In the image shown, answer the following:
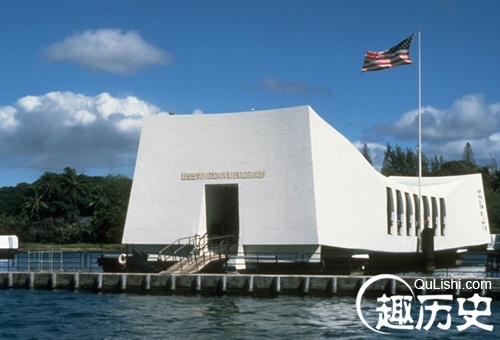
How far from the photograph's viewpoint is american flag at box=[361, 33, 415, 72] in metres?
37.7

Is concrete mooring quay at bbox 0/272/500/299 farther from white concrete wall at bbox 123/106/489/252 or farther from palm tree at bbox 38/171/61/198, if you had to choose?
palm tree at bbox 38/171/61/198

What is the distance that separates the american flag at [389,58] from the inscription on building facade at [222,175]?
24.5ft

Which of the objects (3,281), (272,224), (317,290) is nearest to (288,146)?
(272,224)

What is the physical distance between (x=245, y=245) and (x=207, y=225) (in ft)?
9.87

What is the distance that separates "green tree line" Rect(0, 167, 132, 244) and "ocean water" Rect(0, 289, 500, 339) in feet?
181

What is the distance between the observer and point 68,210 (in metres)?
101

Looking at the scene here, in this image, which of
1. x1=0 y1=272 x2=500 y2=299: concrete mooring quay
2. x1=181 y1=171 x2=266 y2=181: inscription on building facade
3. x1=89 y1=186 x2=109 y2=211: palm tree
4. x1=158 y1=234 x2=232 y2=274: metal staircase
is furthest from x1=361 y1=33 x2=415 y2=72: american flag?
x1=89 y1=186 x2=109 y2=211: palm tree

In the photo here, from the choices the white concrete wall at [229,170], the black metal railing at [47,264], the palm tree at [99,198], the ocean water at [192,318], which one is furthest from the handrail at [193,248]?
the palm tree at [99,198]

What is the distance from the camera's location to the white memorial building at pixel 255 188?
33.6 m

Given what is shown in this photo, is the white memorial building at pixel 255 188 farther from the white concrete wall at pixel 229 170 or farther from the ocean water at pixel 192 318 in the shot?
the ocean water at pixel 192 318

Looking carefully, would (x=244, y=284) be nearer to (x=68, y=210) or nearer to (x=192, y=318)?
(x=192, y=318)

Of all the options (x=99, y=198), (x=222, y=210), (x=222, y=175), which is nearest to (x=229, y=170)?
(x=222, y=175)

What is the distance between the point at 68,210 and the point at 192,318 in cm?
8015

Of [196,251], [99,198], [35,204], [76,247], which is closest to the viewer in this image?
[196,251]
